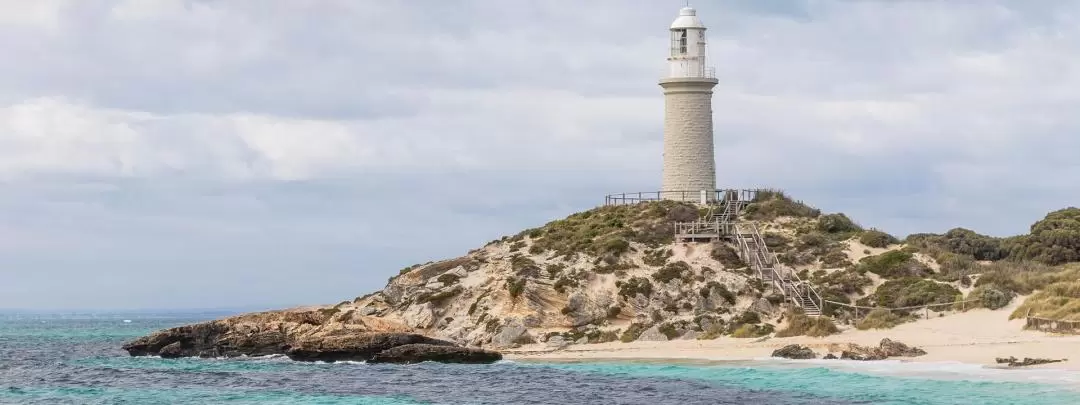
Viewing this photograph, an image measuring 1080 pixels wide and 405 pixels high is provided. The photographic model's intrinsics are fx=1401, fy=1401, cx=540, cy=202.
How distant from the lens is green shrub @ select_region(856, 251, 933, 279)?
5266cm

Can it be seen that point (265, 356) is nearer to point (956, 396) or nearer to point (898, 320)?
point (898, 320)

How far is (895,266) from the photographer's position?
5300 centimetres

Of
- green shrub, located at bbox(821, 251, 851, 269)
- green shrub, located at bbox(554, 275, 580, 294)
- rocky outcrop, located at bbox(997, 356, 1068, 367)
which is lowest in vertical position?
rocky outcrop, located at bbox(997, 356, 1068, 367)

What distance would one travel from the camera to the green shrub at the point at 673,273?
171 ft

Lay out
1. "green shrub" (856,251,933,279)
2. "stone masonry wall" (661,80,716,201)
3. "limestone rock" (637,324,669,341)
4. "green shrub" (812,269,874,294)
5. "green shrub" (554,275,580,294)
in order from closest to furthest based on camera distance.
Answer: "limestone rock" (637,324,669,341)
"green shrub" (812,269,874,294)
"green shrub" (554,275,580,294)
"green shrub" (856,251,933,279)
"stone masonry wall" (661,80,716,201)

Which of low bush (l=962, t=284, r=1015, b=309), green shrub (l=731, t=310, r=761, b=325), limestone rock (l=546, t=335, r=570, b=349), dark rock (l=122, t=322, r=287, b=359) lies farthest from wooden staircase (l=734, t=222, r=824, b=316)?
dark rock (l=122, t=322, r=287, b=359)

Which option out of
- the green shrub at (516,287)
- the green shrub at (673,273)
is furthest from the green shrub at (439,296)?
the green shrub at (673,273)

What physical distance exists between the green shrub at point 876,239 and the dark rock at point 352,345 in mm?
18242

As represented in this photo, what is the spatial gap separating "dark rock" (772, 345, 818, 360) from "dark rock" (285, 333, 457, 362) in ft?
37.1

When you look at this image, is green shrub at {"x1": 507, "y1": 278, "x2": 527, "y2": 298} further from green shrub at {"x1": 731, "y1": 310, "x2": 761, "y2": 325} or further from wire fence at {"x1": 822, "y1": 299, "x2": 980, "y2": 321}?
wire fence at {"x1": 822, "y1": 299, "x2": 980, "y2": 321}

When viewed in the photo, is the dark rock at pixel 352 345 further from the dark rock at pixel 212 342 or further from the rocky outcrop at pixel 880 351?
the rocky outcrop at pixel 880 351

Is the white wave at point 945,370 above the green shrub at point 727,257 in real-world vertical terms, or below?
below

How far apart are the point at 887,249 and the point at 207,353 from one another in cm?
2679

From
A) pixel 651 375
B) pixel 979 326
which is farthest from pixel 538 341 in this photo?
pixel 979 326
